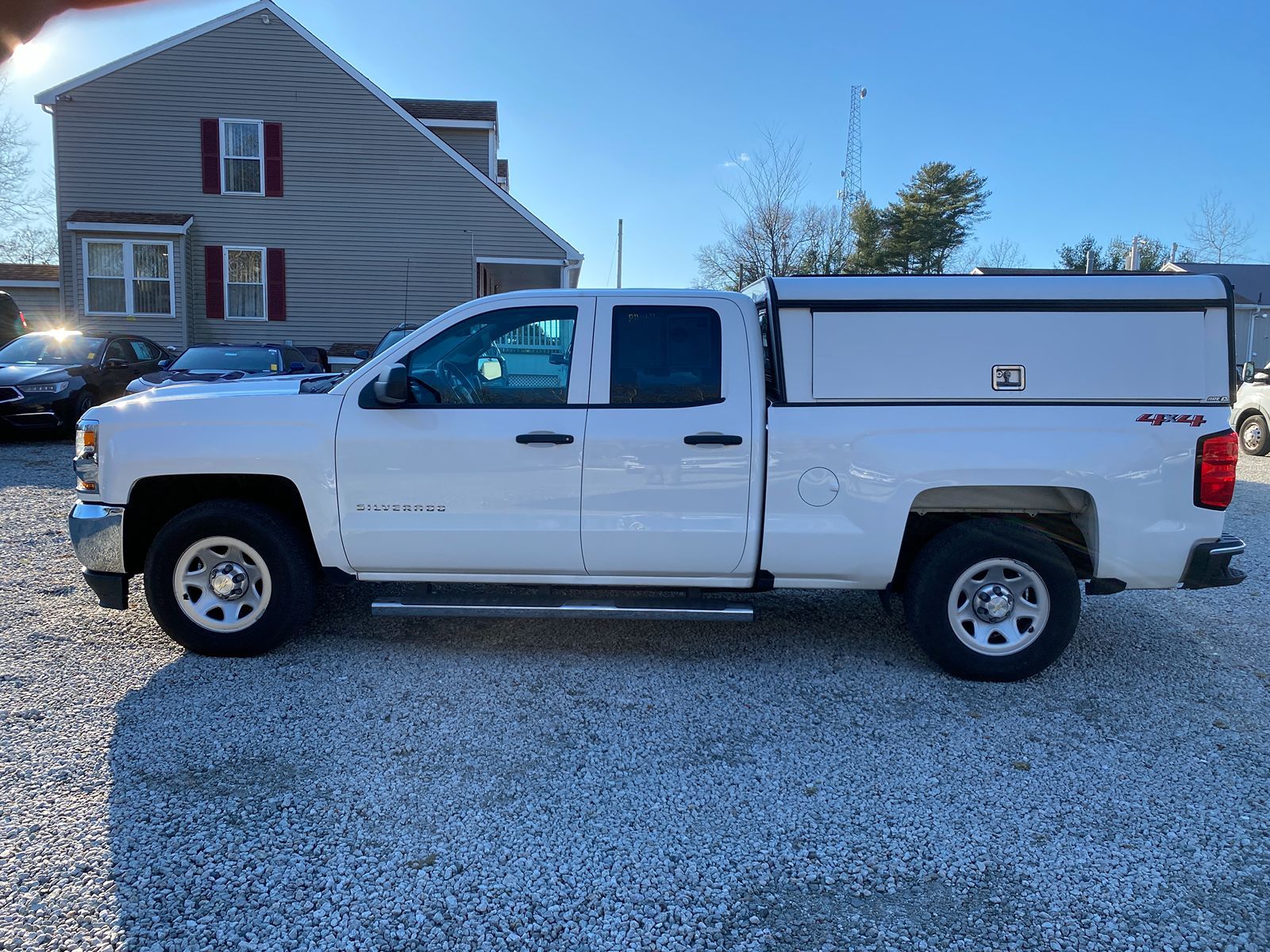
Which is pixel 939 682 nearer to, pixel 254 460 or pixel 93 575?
pixel 254 460

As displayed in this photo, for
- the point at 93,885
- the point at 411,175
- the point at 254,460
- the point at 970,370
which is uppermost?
the point at 411,175

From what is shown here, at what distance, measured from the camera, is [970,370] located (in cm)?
433

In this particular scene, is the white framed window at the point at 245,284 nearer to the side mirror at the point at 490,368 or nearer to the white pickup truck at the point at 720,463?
the white pickup truck at the point at 720,463

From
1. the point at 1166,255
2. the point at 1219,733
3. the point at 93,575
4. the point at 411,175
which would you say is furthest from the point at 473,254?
the point at 1166,255

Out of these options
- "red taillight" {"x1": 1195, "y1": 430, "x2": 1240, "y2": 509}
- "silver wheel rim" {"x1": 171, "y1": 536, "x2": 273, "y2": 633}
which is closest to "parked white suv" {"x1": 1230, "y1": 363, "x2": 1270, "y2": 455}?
"red taillight" {"x1": 1195, "y1": 430, "x2": 1240, "y2": 509}

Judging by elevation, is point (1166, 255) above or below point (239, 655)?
above

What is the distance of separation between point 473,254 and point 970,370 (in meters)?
16.8

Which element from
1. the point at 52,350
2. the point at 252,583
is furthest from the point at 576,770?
the point at 52,350

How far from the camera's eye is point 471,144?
2248 centimetres

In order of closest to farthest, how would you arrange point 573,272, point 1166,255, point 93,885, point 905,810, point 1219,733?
point 93,885, point 905,810, point 1219,733, point 573,272, point 1166,255

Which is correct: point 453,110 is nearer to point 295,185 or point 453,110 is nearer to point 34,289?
point 295,185

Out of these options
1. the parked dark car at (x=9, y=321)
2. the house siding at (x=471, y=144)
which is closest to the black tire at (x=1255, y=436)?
the house siding at (x=471, y=144)

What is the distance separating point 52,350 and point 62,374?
1.11 m

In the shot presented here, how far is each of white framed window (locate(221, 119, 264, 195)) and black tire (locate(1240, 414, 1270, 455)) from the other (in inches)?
779
